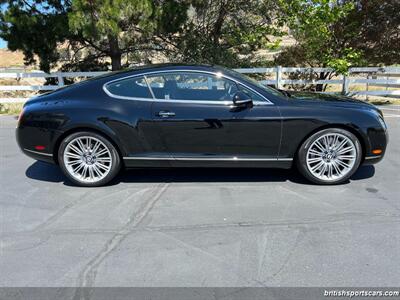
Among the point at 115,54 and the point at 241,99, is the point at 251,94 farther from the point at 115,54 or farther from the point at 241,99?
the point at 115,54

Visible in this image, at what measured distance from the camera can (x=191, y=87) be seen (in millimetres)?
4547

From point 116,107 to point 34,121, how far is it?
1.08 metres

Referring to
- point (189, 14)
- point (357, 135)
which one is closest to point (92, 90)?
point (357, 135)

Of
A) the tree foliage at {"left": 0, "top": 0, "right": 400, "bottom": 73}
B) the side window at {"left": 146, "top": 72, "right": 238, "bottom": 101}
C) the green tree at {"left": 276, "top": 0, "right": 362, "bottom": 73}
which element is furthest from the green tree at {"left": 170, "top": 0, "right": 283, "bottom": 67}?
the side window at {"left": 146, "top": 72, "right": 238, "bottom": 101}

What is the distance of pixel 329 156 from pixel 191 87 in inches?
75.4

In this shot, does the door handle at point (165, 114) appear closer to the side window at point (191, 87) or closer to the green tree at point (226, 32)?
the side window at point (191, 87)

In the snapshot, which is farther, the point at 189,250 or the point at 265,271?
the point at 189,250

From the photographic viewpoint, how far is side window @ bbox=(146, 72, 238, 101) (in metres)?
4.45

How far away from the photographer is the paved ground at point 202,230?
285 centimetres

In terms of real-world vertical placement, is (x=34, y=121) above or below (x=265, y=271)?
above

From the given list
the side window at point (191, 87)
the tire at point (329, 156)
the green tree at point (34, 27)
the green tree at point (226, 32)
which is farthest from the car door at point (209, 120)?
the green tree at point (226, 32)

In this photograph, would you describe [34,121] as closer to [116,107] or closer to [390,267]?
[116,107]

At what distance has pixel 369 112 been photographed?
4.45m

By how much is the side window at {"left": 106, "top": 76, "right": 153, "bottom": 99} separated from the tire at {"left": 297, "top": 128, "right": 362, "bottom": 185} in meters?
2.06
